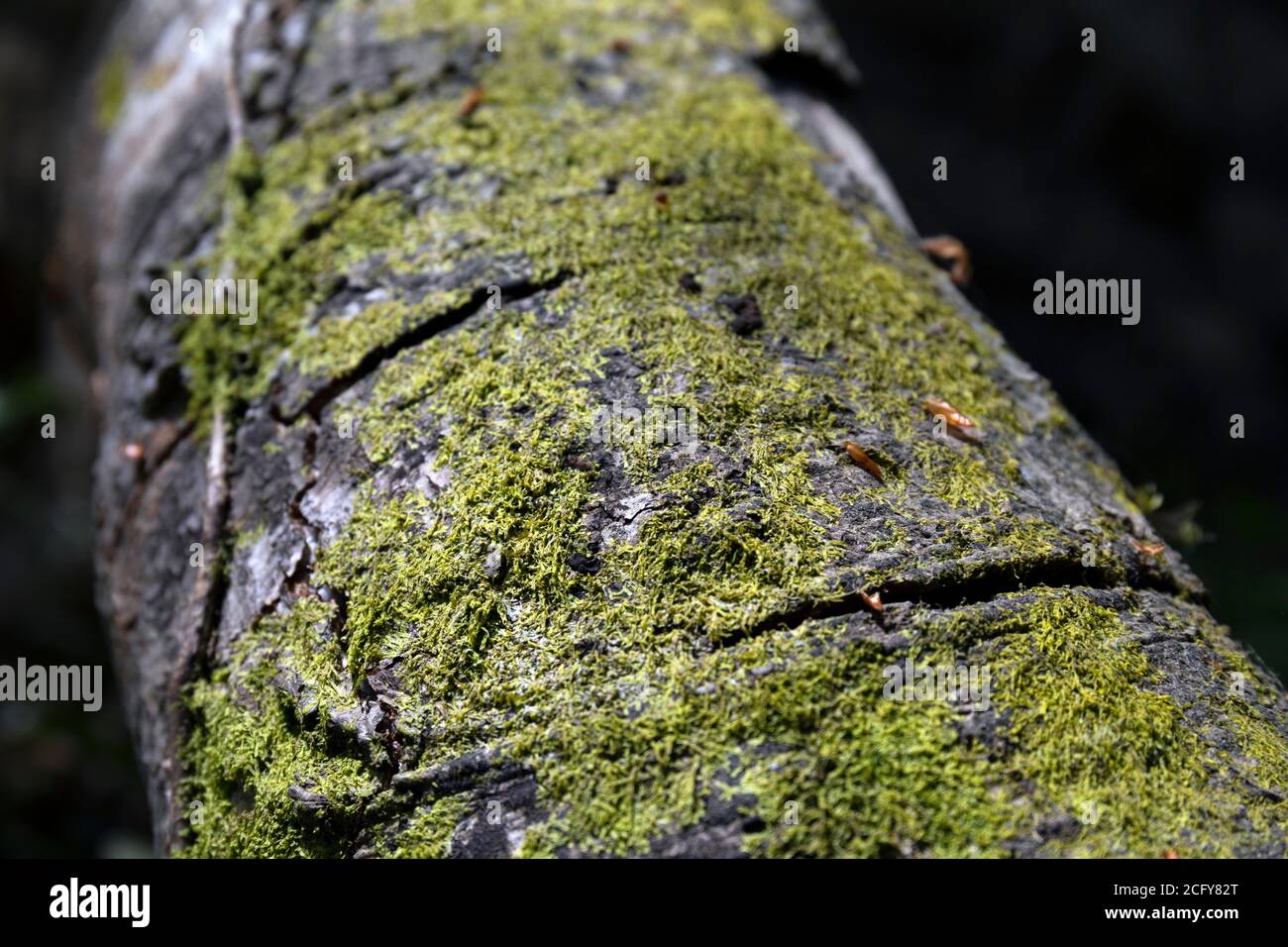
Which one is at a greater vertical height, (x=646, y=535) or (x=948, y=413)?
(x=948, y=413)

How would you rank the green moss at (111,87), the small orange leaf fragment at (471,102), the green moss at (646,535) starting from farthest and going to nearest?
the green moss at (111,87)
the small orange leaf fragment at (471,102)
the green moss at (646,535)

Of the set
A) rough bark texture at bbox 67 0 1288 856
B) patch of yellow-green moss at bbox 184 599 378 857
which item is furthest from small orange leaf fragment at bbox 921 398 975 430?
patch of yellow-green moss at bbox 184 599 378 857

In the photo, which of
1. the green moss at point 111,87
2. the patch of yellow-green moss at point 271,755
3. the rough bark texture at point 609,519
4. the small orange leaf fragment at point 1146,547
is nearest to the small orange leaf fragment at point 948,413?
the rough bark texture at point 609,519

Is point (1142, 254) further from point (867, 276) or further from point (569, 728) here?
point (569, 728)

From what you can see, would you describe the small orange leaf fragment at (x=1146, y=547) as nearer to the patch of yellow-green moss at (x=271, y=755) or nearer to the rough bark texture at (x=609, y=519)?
the rough bark texture at (x=609, y=519)

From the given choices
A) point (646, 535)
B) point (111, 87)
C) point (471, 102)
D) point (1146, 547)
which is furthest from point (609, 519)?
point (111, 87)

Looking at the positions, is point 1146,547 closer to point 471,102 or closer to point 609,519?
point 609,519

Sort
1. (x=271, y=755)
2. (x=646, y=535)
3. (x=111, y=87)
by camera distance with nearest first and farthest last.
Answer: (x=646, y=535) → (x=271, y=755) → (x=111, y=87)

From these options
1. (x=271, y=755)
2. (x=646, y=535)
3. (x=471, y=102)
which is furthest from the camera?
(x=471, y=102)

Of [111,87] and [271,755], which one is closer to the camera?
[271,755]
